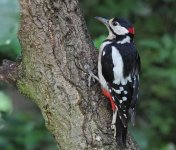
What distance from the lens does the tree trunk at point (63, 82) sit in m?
1.85

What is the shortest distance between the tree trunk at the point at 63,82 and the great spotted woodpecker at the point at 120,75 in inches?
3.4

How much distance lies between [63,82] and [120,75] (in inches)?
18.4

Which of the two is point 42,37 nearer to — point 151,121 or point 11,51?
A: point 11,51

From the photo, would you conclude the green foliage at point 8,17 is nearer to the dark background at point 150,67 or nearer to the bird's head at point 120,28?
the bird's head at point 120,28

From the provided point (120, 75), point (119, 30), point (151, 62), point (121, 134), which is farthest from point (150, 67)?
point (121, 134)

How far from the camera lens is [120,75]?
88.4 inches

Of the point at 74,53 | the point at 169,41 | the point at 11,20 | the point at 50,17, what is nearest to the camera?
the point at 11,20

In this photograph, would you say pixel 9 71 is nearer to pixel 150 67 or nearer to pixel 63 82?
pixel 63 82

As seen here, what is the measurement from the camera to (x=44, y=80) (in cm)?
187

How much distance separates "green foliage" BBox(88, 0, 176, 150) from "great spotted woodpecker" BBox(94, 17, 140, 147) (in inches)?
66.3

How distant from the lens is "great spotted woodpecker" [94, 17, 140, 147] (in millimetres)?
2027

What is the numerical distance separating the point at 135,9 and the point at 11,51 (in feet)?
9.08

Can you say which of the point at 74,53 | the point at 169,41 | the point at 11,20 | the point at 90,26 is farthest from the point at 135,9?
the point at 11,20

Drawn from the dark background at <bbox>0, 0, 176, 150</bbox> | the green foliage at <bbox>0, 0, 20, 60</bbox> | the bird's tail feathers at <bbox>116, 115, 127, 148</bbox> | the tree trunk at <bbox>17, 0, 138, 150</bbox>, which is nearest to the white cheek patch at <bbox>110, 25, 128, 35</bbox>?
the tree trunk at <bbox>17, 0, 138, 150</bbox>
